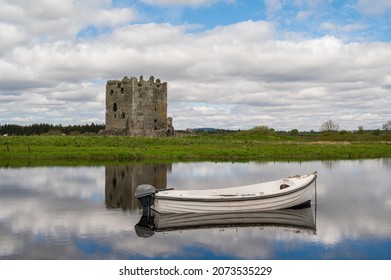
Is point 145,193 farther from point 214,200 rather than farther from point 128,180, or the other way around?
point 128,180

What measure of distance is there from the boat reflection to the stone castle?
42697 millimetres

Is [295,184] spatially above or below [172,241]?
above

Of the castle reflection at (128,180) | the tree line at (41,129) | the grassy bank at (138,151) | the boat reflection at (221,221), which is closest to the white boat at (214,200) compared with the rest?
the boat reflection at (221,221)

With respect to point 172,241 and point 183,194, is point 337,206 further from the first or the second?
point 172,241

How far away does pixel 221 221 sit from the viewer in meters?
16.3

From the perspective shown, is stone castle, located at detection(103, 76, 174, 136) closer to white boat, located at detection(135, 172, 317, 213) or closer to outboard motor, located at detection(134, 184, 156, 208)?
white boat, located at detection(135, 172, 317, 213)

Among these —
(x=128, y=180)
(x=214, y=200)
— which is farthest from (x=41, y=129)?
(x=214, y=200)

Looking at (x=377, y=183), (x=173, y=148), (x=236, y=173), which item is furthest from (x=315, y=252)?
(x=173, y=148)

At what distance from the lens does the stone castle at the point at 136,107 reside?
5966 cm

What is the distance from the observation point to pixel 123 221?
645 inches

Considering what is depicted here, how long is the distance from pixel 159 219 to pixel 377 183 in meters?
15.2

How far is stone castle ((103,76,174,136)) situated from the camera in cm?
5966

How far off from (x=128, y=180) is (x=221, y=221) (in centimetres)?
1119

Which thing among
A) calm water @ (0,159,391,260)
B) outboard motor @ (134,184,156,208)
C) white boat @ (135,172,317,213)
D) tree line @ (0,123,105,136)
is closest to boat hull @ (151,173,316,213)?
white boat @ (135,172,317,213)
